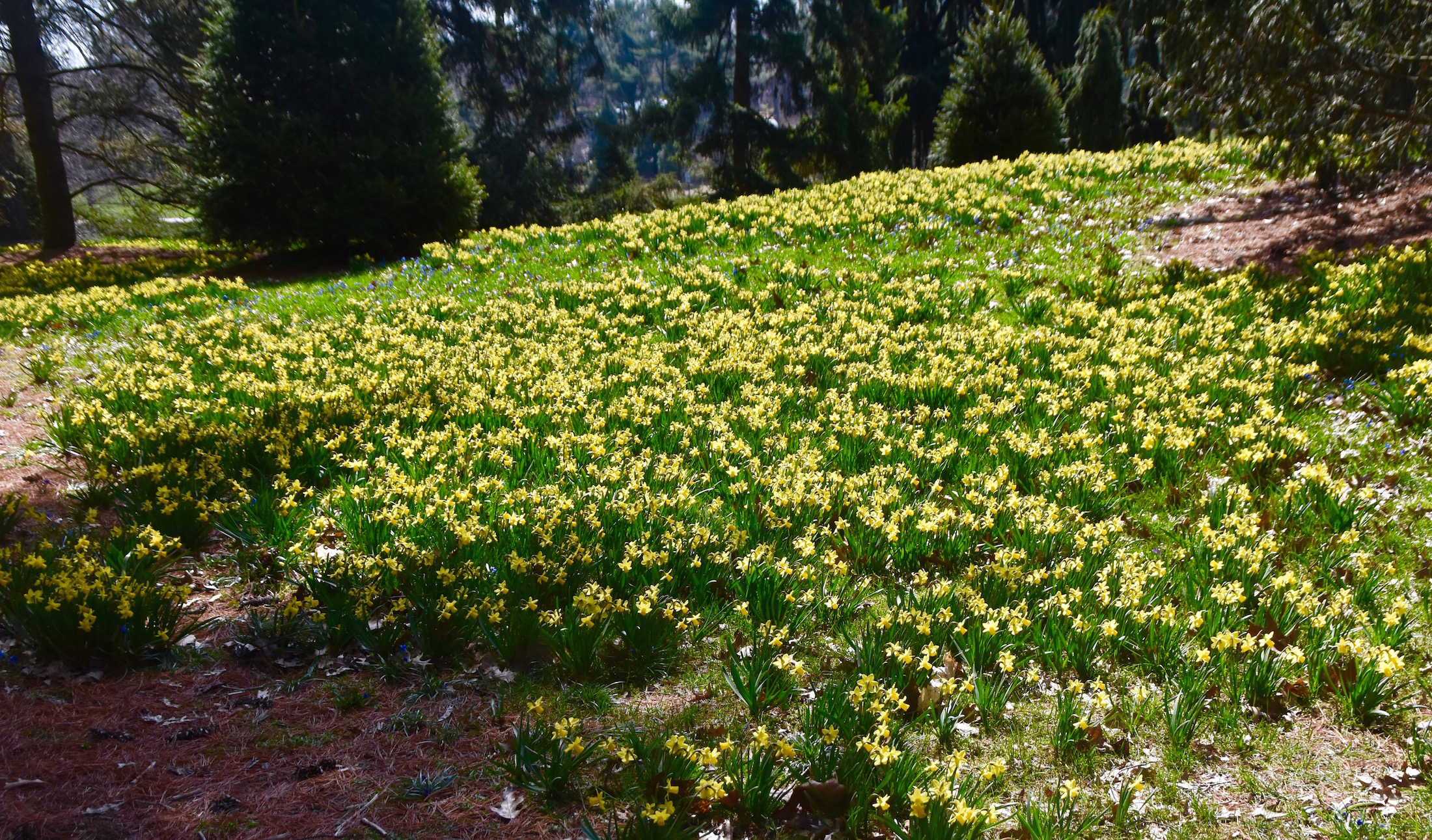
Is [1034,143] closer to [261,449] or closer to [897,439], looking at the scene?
[897,439]

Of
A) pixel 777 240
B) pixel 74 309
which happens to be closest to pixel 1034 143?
pixel 777 240

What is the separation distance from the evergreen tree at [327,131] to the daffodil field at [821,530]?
586 cm

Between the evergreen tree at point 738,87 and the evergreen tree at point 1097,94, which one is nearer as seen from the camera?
the evergreen tree at point 1097,94

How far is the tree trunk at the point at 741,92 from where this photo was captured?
22781 millimetres

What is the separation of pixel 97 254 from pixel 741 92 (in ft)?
56.5

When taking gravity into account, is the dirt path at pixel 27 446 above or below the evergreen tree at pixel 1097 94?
below

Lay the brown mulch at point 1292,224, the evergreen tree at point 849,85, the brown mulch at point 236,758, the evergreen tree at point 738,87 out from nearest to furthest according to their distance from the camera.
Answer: the brown mulch at point 236,758, the brown mulch at point 1292,224, the evergreen tree at point 849,85, the evergreen tree at point 738,87

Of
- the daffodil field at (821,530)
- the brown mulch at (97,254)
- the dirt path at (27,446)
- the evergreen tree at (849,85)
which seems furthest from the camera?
the evergreen tree at (849,85)

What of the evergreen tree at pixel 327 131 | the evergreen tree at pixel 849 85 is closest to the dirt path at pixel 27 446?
the evergreen tree at pixel 327 131

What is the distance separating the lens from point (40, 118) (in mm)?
16219

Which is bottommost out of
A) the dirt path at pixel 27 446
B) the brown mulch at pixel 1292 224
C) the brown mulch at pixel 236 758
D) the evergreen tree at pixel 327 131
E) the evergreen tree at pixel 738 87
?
the brown mulch at pixel 236 758

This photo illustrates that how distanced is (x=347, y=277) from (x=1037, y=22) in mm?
25735

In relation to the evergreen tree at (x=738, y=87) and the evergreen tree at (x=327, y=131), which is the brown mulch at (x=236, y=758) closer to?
the evergreen tree at (x=327, y=131)

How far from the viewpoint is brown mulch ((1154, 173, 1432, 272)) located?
827 cm
